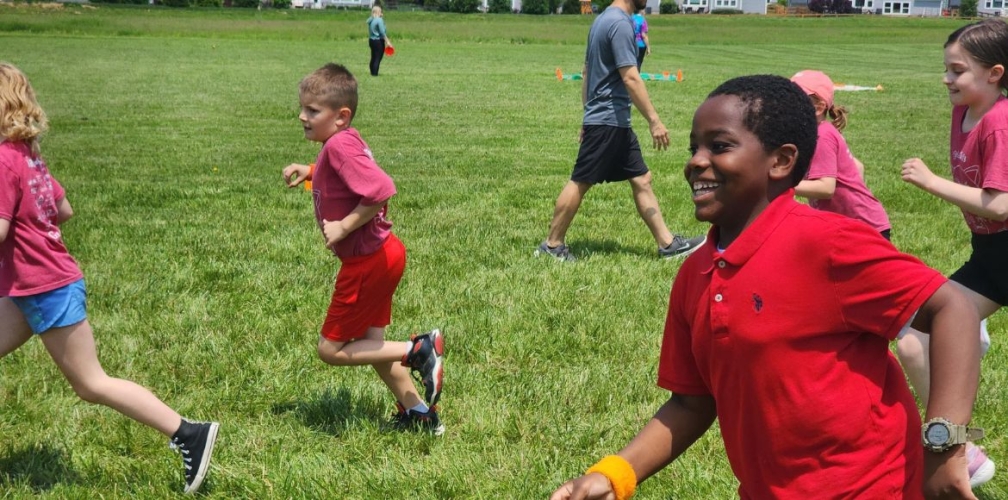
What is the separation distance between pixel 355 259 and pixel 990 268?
263 centimetres

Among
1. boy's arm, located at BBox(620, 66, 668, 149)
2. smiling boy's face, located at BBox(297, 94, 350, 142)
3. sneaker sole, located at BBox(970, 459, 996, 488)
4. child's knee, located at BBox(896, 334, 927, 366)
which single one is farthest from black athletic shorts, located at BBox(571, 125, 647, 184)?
sneaker sole, located at BBox(970, 459, 996, 488)

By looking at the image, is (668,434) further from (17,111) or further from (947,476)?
(17,111)

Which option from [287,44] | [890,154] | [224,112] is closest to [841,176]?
[890,154]

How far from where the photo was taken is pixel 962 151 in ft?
12.9

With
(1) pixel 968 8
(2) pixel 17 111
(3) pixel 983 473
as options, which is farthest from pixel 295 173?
(1) pixel 968 8

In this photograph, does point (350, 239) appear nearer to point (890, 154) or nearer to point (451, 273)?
point (451, 273)

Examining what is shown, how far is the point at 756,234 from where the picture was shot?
88.5 inches

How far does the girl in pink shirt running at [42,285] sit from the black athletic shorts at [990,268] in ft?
10.2

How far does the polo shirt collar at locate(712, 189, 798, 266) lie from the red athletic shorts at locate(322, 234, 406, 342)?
2.37 meters

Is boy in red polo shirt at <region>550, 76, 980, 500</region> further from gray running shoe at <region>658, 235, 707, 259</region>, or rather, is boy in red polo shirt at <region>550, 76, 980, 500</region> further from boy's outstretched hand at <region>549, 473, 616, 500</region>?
gray running shoe at <region>658, 235, 707, 259</region>

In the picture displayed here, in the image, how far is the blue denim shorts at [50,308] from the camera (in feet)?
12.1

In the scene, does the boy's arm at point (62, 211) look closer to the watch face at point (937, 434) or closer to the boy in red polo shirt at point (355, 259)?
the boy in red polo shirt at point (355, 259)

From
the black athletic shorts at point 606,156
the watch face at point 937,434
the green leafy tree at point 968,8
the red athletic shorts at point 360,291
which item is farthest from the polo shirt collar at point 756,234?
the green leafy tree at point 968,8

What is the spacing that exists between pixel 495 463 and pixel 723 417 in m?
1.90
